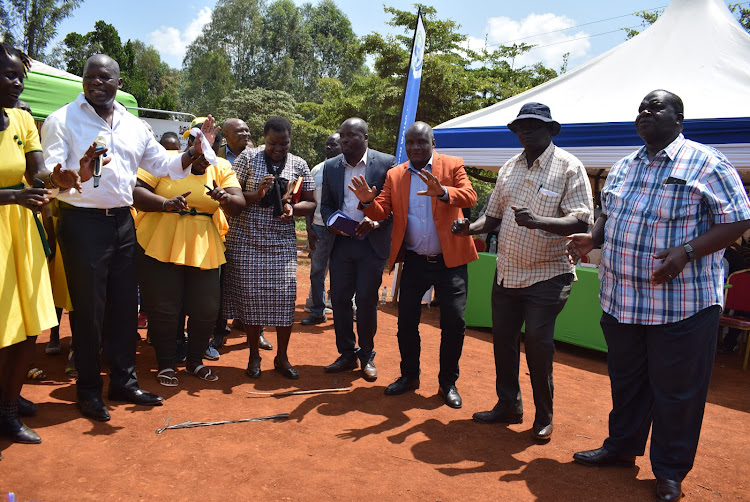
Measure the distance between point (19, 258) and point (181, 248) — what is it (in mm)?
1168

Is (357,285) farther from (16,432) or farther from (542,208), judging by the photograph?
(16,432)

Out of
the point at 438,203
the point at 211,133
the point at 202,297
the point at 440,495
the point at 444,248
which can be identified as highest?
the point at 211,133

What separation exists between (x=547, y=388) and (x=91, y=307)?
295cm

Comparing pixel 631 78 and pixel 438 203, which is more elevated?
pixel 631 78

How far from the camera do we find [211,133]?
4188 mm

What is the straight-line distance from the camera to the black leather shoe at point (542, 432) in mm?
3666

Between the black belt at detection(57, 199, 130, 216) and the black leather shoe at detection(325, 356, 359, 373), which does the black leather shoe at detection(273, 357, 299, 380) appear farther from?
the black belt at detection(57, 199, 130, 216)

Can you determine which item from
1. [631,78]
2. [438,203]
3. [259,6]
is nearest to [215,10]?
[259,6]

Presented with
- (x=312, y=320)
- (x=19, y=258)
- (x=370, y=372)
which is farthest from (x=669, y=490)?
(x=312, y=320)

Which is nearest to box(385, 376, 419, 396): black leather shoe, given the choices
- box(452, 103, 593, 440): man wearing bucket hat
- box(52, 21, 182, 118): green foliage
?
box(452, 103, 593, 440): man wearing bucket hat

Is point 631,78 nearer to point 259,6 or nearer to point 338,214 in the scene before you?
point 338,214

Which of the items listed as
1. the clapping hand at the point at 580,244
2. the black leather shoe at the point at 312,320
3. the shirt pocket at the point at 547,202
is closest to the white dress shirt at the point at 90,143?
the shirt pocket at the point at 547,202

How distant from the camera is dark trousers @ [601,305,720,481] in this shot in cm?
292

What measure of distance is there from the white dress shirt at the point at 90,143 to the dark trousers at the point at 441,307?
208 cm
